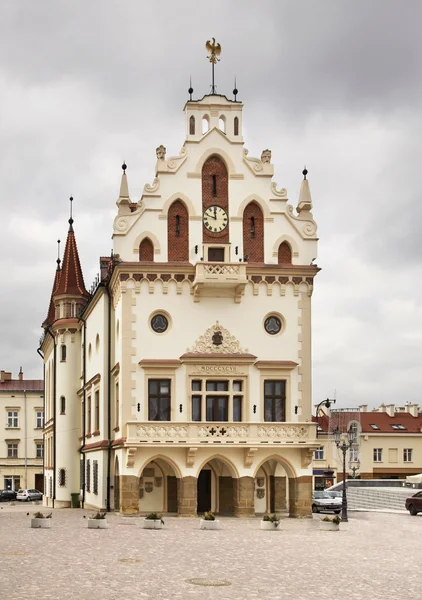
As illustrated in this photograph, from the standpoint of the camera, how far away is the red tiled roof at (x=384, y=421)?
10012 cm

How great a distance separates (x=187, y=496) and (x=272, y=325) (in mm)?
8442

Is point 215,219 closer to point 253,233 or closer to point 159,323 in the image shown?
point 253,233

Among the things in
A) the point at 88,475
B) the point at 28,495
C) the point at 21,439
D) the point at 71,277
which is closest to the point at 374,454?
the point at 21,439

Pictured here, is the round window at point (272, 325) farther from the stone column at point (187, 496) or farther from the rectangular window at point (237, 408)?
the stone column at point (187, 496)

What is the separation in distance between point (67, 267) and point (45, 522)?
26928 mm

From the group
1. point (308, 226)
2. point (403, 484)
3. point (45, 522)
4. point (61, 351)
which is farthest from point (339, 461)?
point (45, 522)

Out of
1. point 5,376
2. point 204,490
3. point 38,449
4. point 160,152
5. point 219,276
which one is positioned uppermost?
point 160,152

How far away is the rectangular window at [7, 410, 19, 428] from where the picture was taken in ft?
307

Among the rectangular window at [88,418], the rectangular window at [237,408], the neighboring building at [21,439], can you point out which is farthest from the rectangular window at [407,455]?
the rectangular window at [237,408]

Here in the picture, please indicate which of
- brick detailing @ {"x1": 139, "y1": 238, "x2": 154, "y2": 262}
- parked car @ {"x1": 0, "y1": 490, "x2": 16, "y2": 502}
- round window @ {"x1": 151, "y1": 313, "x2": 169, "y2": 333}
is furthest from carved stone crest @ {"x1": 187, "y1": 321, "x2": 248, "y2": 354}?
parked car @ {"x1": 0, "y1": 490, "x2": 16, "y2": 502}

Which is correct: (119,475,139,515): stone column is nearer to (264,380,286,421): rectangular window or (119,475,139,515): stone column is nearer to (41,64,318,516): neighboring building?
(41,64,318,516): neighboring building

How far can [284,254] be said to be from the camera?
4488 cm

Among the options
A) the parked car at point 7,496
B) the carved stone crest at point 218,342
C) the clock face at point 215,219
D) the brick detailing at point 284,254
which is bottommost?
the parked car at point 7,496

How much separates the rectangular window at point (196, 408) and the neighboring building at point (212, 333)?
0.10 meters
